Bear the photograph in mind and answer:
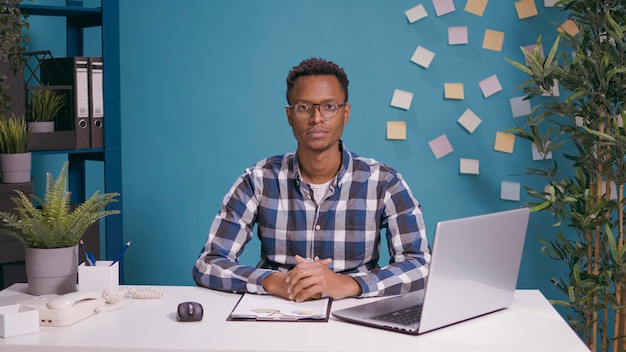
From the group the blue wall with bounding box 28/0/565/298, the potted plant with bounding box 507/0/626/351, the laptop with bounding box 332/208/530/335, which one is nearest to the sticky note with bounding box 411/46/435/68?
the blue wall with bounding box 28/0/565/298

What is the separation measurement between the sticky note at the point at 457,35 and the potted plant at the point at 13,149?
1.79m

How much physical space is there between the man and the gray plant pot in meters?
0.44

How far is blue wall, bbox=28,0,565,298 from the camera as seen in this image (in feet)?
11.7

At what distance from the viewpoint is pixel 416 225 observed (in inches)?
95.1

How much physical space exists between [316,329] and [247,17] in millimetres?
2184

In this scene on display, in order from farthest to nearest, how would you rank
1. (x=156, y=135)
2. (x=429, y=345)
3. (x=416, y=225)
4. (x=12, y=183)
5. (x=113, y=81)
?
1. (x=156, y=135)
2. (x=113, y=81)
3. (x=12, y=183)
4. (x=416, y=225)
5. (x=429, y=345)

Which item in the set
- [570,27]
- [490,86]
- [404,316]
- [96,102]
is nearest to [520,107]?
[490,86]

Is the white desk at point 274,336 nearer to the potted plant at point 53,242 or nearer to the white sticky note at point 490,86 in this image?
the potted plant at point 53,242

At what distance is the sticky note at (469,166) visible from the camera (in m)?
3.58

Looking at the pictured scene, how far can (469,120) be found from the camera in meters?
3.57

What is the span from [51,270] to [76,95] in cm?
136

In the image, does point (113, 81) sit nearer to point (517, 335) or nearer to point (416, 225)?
point (416, 225)

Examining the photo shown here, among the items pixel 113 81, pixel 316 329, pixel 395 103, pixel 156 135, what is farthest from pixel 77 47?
pixel 316 329

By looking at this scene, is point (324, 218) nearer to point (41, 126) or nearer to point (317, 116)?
point (317, 116)
